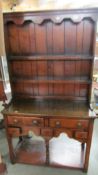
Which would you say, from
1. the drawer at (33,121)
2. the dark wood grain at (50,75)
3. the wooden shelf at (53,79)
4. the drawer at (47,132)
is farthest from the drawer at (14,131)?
the wooden shelf at (53,79)

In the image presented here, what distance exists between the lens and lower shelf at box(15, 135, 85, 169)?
2.04 meters

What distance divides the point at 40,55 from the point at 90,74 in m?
0.62

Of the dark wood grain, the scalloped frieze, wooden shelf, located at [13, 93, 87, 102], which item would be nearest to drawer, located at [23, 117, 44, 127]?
the dark wood grain

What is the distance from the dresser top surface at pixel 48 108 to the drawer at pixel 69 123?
6 cm

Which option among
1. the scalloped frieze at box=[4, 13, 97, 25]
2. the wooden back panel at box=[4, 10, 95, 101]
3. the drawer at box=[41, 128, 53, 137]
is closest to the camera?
the scalloped frieze at box=[4, 13, 97, 25]

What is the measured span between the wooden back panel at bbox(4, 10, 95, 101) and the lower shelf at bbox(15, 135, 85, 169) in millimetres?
791

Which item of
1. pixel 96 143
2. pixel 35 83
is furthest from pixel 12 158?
pixel 96 143

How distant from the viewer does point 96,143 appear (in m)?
2.41

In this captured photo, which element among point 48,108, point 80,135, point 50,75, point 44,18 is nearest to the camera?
point 44,18

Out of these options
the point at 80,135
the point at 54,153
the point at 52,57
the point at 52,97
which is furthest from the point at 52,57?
the point at 54,153

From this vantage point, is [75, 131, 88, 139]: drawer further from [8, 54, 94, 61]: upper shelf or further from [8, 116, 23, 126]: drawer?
[8, 54, 94, 61]: upper shelf

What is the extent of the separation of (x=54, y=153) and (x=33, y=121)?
75cm

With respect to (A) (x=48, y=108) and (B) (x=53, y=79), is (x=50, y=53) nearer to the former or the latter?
(B) (x=53, y=79)

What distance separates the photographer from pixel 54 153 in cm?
222
